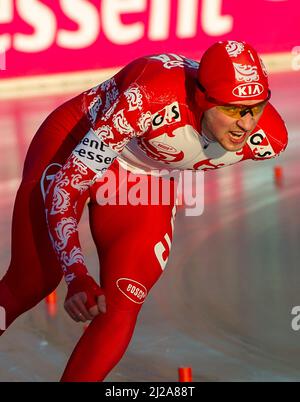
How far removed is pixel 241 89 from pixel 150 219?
0.76 metres

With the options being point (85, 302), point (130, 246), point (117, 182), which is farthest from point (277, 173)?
point (85, 302)

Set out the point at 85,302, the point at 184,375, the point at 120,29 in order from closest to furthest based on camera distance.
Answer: the point at 85,302, the point at 184,375, the point at 120,29

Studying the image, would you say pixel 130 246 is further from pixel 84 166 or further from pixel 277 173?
pixel 277 173

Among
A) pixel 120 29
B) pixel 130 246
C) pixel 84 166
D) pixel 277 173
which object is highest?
pixel 120 29

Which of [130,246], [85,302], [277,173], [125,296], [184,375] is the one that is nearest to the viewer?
[85,302]

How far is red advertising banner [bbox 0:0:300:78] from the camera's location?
11828 millimetres

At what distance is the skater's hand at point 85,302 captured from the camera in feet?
13.0

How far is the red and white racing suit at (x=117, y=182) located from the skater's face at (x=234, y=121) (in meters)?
0.11

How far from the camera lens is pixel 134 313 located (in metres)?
4.46

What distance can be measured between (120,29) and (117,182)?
7.48m

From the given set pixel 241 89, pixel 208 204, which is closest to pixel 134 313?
pixel 241 89

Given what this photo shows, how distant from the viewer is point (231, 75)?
166 inches

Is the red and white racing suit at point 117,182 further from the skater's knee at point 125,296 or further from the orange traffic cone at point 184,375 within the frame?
the orange traffic cone at point 184,375

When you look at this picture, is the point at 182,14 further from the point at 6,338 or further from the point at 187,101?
the point at 187,101
